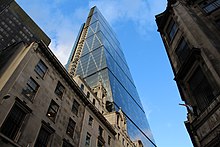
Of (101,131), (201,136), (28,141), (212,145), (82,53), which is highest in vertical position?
(82,53)

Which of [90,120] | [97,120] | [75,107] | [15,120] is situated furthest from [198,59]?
[97,120]

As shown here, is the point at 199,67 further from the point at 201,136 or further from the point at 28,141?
the point at 28,141

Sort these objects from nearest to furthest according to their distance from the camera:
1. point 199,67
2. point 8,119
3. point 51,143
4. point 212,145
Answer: point 212,145, point 199,67, point 8,119, point 51,143

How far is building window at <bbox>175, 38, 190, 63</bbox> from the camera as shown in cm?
1811

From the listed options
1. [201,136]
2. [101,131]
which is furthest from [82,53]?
[201,136]

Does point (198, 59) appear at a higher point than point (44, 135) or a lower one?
higher

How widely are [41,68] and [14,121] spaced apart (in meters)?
7.94

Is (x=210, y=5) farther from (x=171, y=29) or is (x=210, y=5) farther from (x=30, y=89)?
(x=30, y=89)

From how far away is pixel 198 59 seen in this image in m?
15.1

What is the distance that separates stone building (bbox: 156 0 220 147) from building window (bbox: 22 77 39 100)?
555 inches

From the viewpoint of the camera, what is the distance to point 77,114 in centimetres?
2761

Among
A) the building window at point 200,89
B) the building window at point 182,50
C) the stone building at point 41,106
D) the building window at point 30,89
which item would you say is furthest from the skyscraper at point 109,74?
the building window at point 200,89

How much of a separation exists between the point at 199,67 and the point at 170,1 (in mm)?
10573

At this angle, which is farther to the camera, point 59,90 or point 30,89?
point 59,90
